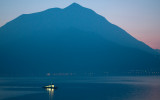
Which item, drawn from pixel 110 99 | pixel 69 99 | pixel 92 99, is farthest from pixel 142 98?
pixel 69 99

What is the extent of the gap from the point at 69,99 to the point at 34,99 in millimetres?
8624

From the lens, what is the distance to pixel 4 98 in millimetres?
67125

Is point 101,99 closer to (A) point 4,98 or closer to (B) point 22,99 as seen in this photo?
(B) point 22,99

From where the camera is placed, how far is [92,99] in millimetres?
63688

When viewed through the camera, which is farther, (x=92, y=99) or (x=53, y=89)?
(x=53, y=89)

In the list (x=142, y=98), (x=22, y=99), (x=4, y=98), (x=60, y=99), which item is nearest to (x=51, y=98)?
(x=60, y=99)

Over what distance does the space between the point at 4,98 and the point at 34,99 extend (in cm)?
814

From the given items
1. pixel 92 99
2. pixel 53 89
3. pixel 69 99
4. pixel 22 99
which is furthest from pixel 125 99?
pixel 53 89

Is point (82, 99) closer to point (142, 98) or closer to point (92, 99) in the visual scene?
point (92, 99)

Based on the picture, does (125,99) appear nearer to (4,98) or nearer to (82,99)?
(82,99)

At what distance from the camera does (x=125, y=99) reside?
6359 centimetres

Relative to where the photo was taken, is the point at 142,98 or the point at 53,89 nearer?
the point at 142,98

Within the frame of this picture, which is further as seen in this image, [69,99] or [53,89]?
[53,89]

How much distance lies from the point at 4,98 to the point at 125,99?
3016 cm
